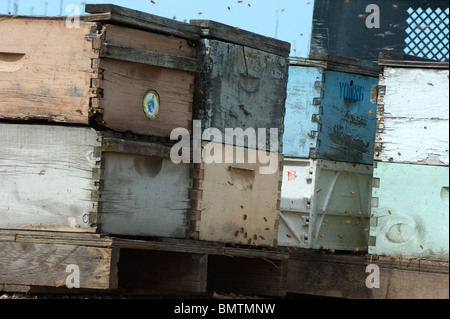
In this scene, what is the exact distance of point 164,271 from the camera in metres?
6.36

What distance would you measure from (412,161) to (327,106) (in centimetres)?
173

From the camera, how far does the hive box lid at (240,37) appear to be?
252 inches

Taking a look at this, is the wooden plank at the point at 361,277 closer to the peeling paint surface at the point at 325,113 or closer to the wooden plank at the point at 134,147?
the peeling paint surface at the point at 325,113

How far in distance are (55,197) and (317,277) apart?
10.7ft

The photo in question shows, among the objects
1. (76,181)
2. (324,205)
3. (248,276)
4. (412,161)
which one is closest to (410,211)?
(412,161)

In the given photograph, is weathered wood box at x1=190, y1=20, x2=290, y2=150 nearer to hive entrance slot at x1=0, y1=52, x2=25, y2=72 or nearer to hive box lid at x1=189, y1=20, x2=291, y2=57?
hive box lid at x1=189, y1=20, x2=291, y2=57

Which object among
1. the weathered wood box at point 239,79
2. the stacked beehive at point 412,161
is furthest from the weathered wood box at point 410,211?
the weathered wood box at point 239,79

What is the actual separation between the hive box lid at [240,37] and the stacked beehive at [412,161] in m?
0.87

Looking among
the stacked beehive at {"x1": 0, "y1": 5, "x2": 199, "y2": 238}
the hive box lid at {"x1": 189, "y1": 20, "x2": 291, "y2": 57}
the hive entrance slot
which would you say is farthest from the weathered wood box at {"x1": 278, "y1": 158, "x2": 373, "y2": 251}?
the hive entrance slot

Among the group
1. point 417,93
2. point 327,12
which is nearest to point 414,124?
point 417,93

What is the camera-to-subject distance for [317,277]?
8133 mm

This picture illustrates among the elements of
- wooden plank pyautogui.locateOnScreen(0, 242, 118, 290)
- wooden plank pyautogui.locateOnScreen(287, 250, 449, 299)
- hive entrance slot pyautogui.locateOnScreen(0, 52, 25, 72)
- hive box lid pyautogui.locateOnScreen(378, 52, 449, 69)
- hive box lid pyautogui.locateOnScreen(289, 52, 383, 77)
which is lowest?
wooden plank pyautogui.locateOnScreen(287, 250, 449, 299)

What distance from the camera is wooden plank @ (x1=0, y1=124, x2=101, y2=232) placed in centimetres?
566

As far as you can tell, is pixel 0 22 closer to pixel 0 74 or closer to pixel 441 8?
pixel 0 74
